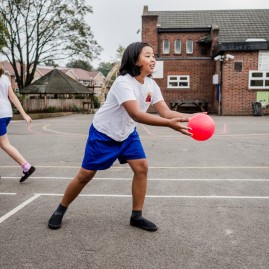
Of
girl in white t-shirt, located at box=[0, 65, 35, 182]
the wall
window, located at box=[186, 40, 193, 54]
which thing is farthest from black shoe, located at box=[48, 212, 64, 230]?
window, located at box=[186, 40, 193, 54]

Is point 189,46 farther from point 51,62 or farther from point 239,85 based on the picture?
point 51,62

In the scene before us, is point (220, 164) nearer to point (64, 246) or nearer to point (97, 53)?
point (64, 246)

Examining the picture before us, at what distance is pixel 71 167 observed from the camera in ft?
22.1

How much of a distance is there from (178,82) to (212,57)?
3384 millimetres

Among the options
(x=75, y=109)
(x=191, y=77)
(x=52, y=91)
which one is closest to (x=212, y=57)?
(x=191, y=77)

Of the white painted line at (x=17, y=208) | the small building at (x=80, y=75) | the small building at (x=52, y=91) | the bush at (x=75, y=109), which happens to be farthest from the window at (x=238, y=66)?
the small building at (x=80, y=75)

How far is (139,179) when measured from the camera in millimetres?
3504

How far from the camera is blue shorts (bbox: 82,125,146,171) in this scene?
11.2ft

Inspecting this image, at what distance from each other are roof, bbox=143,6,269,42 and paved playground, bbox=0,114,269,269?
79.0ft

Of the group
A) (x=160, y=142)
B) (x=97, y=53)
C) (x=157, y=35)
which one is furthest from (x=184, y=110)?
(x=160, y=142)

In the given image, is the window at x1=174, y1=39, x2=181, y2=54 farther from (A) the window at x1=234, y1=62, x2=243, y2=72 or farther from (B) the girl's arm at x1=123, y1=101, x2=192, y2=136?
(B) the girl's arm at x1=123, y1=101, x2=192, y2=136

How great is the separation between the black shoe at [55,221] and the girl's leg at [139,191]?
726 millimetres

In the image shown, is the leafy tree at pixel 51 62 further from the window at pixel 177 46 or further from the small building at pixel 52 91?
the window at pixel 177 46

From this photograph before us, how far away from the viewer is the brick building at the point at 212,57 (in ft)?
81.4
